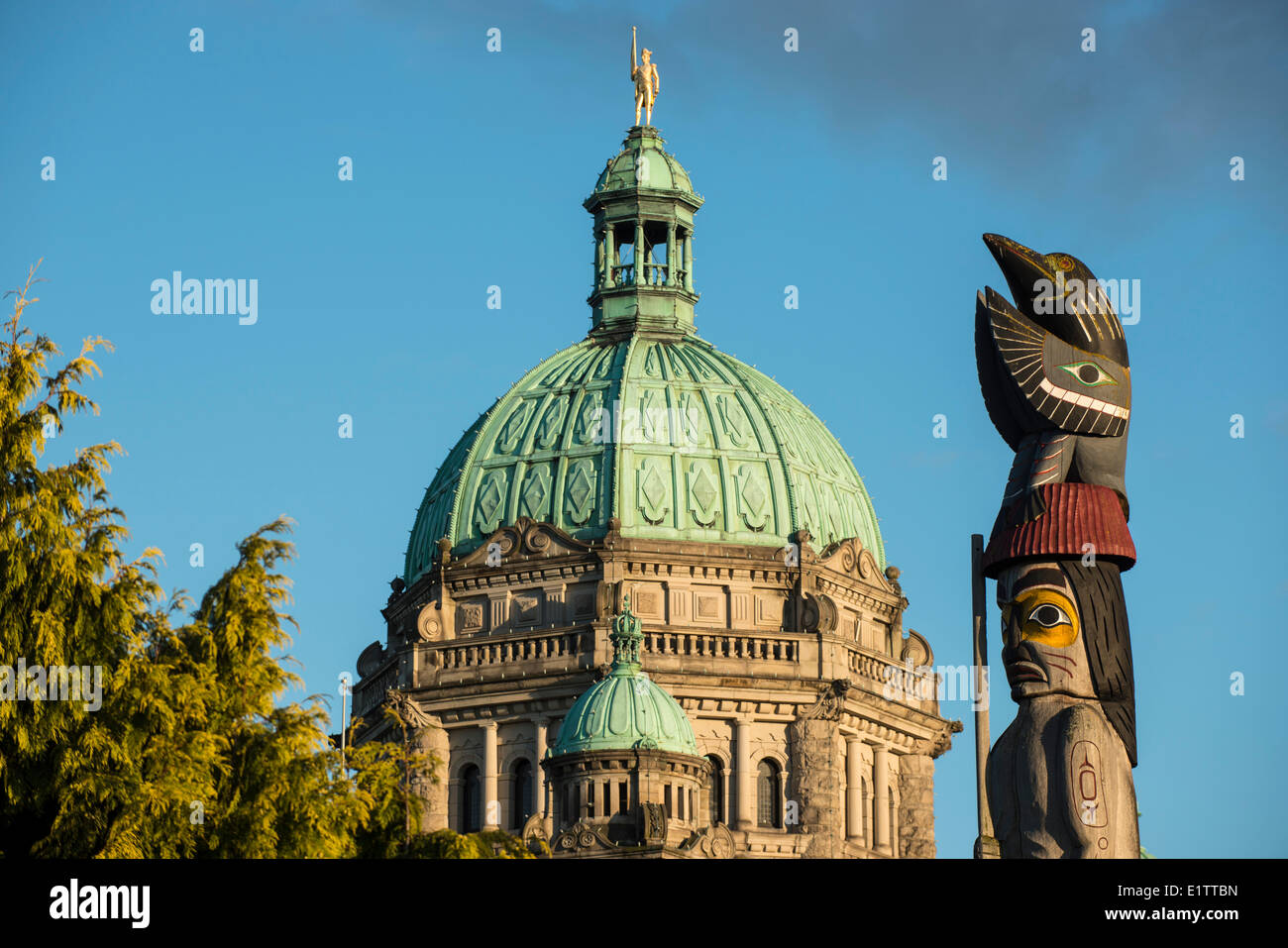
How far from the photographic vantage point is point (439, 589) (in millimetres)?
103500

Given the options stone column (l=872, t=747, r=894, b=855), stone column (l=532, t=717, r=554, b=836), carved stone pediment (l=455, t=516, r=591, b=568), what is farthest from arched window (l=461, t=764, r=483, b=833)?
stone column (l=872, t=747, r=894, b=855)

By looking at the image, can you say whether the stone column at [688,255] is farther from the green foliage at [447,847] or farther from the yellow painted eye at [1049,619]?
the yellow painted eye at [1049,619]

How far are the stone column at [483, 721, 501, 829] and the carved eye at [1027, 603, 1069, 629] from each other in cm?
5321

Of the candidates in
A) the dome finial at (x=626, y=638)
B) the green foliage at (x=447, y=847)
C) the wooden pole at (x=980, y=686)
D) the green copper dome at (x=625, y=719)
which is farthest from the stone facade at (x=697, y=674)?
the wooden pole at (x=980, y=686)

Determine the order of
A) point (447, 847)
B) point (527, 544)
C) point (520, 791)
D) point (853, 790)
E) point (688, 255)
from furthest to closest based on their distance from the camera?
point (688, 255)
point (527, 544)
point (853, 790)
point (520, 791)
point (447, 847)

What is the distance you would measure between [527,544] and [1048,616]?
57030 millimetres

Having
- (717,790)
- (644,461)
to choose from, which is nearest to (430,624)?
(644,461)

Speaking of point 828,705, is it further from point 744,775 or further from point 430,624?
point 430,624

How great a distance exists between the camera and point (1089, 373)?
47.9 m

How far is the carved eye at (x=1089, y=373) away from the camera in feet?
157
